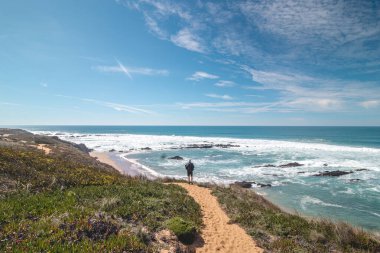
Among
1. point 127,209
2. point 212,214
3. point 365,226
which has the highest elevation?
point 127,209

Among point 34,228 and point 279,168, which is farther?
point 279,168

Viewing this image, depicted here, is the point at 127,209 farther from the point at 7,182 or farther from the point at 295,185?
the point at 295,185

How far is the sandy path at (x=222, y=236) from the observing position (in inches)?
384

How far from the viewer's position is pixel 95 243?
287 inches

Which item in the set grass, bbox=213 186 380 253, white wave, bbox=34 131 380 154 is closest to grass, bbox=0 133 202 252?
grass, bbox=213 186 380 253

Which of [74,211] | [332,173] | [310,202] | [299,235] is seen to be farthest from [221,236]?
[332,173]

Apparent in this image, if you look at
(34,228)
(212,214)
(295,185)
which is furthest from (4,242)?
(295,185)

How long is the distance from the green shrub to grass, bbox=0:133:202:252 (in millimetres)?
450

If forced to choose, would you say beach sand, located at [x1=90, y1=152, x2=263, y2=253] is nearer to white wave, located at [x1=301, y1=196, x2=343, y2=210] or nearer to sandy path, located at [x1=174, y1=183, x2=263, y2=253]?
sandy path, located at [x1=174, y1=183, x2=263, y2=253]

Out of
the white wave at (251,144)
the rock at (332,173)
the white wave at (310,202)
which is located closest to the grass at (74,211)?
the white wave at (310,202)

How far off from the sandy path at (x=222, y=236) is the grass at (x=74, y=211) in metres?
0.65

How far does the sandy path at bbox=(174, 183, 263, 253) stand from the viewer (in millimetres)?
9742

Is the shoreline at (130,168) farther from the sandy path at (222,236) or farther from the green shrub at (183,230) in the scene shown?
the green shrub at (183,230)

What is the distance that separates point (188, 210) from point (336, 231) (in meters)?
7.22
